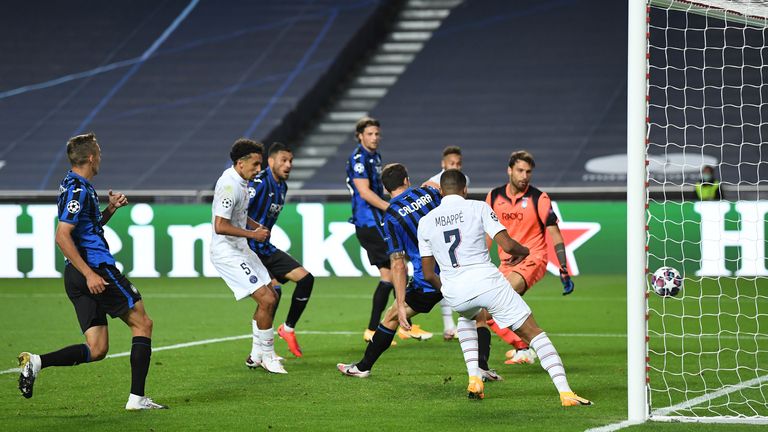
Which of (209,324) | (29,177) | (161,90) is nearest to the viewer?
(209,324)

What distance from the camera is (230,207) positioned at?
901 centimetres

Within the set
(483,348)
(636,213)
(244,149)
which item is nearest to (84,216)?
(244,149)

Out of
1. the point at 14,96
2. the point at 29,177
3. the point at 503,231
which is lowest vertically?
the point at 503,231

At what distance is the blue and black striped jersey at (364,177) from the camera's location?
37.1ft

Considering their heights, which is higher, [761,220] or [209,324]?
[761,220]

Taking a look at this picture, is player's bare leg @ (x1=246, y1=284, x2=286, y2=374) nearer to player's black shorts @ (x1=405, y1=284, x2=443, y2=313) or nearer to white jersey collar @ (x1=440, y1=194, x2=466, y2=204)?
player's black shorts @ (x1=405, y1=284, x2=443, y2=313)

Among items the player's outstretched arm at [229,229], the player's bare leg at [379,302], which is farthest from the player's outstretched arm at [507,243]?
the player's bare leg at [379,302]

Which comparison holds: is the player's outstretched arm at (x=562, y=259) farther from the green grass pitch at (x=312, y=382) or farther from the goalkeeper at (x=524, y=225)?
the green grass pitch at (x=312, y=382)

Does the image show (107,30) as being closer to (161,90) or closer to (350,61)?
(161,90)

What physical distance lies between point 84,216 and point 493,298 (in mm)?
2673

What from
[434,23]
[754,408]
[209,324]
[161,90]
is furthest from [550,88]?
[754,408]

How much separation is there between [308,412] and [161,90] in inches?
804

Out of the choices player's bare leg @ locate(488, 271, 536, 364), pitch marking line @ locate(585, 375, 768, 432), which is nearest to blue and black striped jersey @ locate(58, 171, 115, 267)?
pitch marking line @ locate(585, 375, 768, 432)

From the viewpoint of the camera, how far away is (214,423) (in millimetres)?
7098
